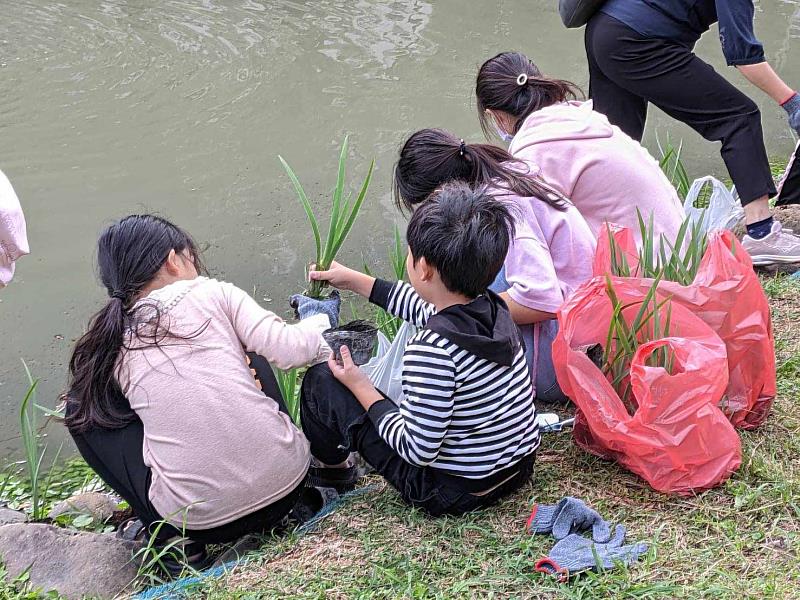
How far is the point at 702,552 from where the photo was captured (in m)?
2.06

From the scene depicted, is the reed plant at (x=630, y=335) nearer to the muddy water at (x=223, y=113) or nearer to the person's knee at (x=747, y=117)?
the person's knee at (x=747, y=117)

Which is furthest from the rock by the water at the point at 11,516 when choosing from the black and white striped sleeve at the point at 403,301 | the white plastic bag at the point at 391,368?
the black and white striped sleeve at the point at 403,301

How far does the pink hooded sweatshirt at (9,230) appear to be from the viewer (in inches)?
95.4

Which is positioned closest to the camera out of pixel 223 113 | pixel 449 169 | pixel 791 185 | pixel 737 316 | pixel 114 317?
pixel 114 317

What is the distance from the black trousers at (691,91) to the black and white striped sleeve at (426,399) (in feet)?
6.19

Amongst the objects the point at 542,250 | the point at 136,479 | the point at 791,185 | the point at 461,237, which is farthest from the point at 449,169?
the point at 791,185

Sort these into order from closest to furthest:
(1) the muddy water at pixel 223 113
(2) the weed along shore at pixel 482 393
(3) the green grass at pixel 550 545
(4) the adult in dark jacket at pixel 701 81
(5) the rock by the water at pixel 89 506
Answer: (3) the green grass at pixel 550 545, (2) the weed along shore at pixel 482 393, (5) the rock by the water at pixel 89 506, (4) the adult in dark jacket at pixel 701 81, (1) the muddy water at pixel 223 113

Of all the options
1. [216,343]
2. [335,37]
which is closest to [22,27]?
[335,37]

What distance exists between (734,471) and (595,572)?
552 mm

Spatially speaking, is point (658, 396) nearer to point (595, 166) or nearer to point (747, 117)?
point (595, 166)

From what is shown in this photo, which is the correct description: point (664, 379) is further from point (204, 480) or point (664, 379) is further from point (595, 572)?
point (204, 480)

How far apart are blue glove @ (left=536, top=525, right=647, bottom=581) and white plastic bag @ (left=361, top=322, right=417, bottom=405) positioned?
0.72m

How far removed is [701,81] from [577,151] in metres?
0.88

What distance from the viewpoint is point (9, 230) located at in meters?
2.45
